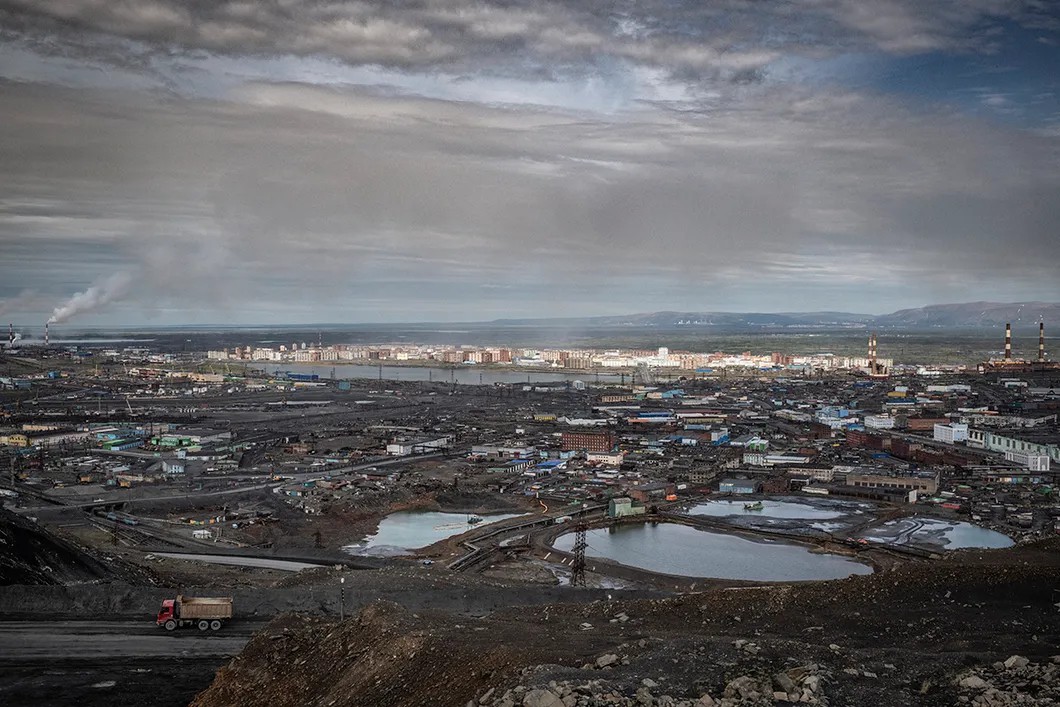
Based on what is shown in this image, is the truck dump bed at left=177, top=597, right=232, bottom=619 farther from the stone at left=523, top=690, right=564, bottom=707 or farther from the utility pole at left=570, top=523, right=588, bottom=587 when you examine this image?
the utility pole at left=570, top=523, right=588, bottom=587

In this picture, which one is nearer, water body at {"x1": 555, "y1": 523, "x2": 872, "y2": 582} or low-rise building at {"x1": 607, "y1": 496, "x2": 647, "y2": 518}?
water body at {"x1": 555, "y1": 523, "x2": 872, "y2": 582}

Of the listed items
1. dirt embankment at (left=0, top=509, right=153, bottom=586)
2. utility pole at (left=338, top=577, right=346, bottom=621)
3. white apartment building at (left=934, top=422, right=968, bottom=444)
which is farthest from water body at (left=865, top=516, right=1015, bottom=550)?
dirt embankment at (left=0, top=509, right=153, bottom=586)

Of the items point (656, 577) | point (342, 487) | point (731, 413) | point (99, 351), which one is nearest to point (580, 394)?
point (731, 413)

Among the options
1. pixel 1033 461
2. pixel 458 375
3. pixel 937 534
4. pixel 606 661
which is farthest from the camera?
pixel 458 375

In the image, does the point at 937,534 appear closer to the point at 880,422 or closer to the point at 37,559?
the point at 37,559

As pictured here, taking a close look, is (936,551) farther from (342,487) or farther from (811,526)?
Answer: (342,487)

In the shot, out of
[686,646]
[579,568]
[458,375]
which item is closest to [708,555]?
[579,568]
